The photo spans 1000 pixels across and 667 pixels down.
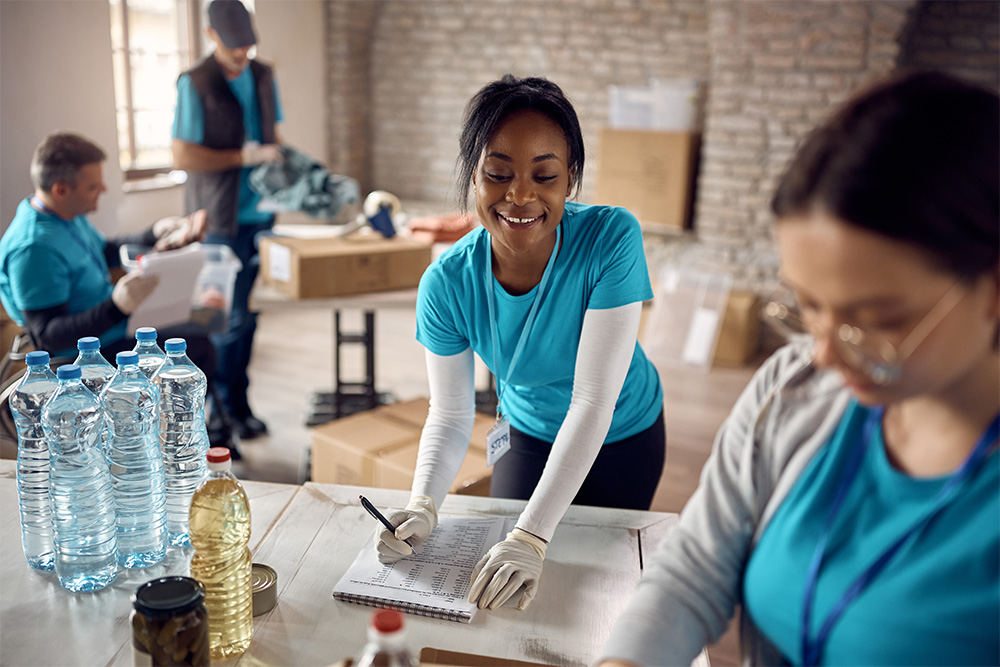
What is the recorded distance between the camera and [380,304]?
282cm

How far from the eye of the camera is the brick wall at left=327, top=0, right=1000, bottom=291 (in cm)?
410

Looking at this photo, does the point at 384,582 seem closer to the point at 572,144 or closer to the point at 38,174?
the point at 572,144

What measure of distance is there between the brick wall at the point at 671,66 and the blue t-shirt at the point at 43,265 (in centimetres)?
182

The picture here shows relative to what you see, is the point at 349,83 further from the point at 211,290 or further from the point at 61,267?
the point at 61,267

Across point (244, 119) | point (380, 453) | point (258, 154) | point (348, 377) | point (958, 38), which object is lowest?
point (348, 377)

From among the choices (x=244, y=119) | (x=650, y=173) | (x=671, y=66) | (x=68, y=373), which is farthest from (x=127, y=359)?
(x=671, y=66)

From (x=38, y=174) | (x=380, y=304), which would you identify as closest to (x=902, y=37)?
(x=380, y=304)

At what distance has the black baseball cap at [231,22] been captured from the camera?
307cm

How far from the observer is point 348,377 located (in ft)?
13.2

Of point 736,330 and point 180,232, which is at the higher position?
point 180,232

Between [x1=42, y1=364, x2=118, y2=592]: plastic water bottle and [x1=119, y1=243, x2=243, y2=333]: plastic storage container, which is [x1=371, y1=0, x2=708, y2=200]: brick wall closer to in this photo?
[x1=119, y1=243, x2=243, y2=333]: plastic storage container

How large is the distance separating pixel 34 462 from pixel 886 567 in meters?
1.06

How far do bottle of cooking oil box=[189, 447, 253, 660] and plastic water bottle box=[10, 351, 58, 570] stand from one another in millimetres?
299

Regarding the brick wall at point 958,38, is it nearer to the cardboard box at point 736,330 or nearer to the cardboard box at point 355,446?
the cardboard box at point 736,330
